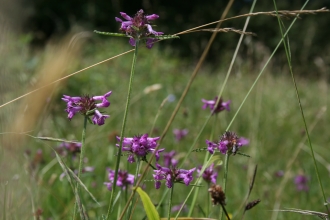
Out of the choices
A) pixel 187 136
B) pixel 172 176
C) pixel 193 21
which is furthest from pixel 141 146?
pixel 193 21

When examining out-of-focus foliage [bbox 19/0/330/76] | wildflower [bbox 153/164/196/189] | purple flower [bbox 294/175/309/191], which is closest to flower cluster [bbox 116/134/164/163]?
wildflower [bbox 153/164/196/189]

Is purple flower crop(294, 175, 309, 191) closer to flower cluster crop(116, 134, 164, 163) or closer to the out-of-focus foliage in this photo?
flower cluster crop(116, 134, 164, 163)

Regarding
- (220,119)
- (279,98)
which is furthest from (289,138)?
(279,98)

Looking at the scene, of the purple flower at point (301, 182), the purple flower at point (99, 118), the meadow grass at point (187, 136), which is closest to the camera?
the purple flower at point (99, 118)

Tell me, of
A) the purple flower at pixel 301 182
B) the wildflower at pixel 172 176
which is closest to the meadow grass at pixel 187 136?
the purple flower at pixel 301 182

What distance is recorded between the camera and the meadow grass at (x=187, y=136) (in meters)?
1.64

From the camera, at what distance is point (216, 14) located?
20578mm

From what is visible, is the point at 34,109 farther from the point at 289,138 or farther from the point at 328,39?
the point at 328,39

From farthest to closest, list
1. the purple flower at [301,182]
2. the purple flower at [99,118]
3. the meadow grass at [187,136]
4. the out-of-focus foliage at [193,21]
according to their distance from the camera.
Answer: the out-of-focus foliage at [193,21]
the purple flower at [301,182]
the meadow grass at [187,136]
the purple flower at [99,118]

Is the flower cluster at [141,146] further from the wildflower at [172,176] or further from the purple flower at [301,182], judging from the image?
the purple flower at [301,182]

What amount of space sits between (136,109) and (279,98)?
6.19 feet

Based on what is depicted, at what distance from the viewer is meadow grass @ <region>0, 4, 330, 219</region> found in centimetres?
164

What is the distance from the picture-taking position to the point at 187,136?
3.26 metres

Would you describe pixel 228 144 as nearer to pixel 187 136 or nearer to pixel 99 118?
pixel 99 118
